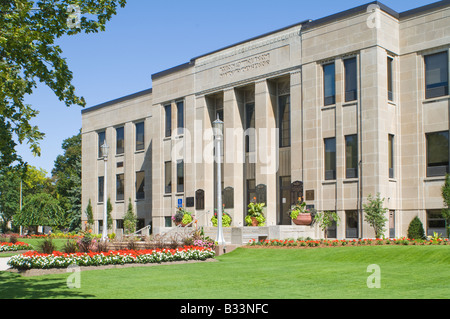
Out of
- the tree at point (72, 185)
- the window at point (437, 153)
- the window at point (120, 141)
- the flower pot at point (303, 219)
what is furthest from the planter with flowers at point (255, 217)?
the tree at point (72, 185)

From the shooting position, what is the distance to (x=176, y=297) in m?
12.4

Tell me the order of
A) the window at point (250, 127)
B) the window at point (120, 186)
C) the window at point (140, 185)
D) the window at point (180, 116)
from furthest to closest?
1. the window at point (120, 186)
2. the window at point (140, 185)
3. the window at point (180, 116)
4. the window at point (250, 127)

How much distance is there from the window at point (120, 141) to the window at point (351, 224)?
2877cm

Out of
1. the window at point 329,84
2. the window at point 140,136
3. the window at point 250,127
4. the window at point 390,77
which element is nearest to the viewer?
the window at point 390,77

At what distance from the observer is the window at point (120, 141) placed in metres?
55.3

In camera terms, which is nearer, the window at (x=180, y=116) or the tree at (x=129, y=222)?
the window at (x=180, y=116)

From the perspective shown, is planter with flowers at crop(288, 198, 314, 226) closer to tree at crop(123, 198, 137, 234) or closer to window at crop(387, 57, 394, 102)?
window at crop(387, 57, 394, 102)

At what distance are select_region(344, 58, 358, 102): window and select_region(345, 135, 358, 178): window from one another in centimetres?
242

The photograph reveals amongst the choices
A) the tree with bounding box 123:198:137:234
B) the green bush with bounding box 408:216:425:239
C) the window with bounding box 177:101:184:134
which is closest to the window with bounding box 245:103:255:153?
the window with bounding box 177:101:184:134

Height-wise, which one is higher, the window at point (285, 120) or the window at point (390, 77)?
the window at point (390, 77)

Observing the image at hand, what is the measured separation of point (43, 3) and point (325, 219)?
942 inches

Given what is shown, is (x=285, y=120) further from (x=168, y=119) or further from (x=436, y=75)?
(x=168, y=119)

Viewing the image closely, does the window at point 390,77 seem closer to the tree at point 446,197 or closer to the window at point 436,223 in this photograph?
the tree at point 446,197

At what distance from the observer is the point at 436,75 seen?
3172cm
